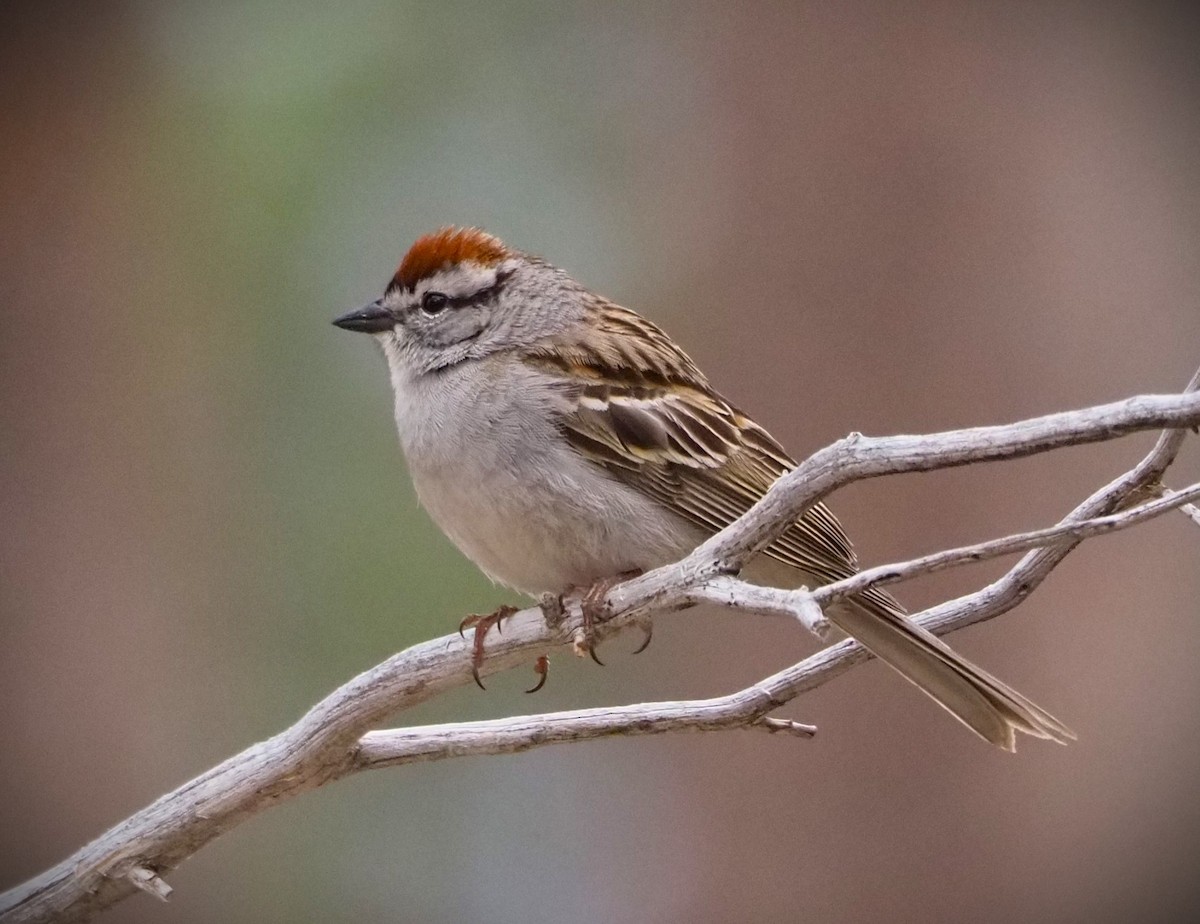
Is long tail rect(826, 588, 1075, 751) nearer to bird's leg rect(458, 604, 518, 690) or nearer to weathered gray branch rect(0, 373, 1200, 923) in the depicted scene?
weathered gray branch rect(0, 373, 1200, 923)

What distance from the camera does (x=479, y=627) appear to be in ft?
6.79

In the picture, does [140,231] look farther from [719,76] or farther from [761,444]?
[761,444]

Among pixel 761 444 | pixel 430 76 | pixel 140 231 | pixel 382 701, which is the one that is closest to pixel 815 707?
pixel 761 444

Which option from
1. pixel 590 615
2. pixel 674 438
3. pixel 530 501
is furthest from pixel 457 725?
pixel 674 438

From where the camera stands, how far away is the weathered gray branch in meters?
1.73

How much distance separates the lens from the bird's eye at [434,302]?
2.62 m

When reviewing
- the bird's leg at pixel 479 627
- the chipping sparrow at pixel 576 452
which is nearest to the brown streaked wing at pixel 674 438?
the chipping sparrow at pixel 576 452

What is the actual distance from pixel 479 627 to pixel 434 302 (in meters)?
0.81

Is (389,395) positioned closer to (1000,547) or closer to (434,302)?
(434,302)

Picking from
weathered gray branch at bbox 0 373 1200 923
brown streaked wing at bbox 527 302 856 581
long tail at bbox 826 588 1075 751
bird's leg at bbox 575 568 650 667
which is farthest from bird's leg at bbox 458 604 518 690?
long tail at bbox 826 588 1075 751

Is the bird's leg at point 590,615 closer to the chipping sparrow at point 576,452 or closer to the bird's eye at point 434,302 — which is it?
the chipping sparrow at point 576,452

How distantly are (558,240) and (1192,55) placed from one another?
1.57m

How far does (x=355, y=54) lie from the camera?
333 centimetres

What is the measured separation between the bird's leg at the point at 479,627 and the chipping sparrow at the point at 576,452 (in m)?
0.10
